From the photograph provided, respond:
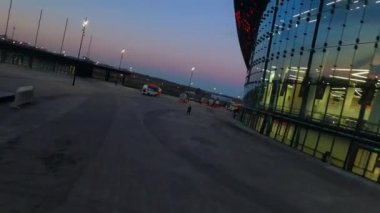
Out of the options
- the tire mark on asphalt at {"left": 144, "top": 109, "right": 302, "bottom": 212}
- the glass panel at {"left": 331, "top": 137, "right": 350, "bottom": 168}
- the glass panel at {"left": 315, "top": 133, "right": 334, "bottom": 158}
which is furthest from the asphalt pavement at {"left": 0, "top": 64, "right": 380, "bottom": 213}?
the glass panel at {"left": 315, "top": 133, "right": 334, "bottom": 158}

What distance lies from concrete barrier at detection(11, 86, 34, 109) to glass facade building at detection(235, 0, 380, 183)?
18797 millimetres

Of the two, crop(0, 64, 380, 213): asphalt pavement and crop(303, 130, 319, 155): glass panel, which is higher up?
crop(303, 130, 319, 155): glass panel

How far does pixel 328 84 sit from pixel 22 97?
2027cm

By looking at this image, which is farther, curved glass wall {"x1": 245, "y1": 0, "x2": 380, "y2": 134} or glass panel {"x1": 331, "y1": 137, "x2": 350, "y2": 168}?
glass panel {"x1": 331, "y1": 137, "x2": 350, "y2": 168}

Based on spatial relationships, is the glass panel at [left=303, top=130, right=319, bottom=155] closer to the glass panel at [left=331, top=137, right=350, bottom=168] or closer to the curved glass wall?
the curved glass wall

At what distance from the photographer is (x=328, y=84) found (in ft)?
118

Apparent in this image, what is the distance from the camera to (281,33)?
5269 centimetres

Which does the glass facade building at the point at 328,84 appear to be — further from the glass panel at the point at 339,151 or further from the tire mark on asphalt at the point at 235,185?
the tire mark on asphalt at the point at 235,185

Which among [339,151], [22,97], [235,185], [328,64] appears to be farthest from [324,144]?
[22,97]

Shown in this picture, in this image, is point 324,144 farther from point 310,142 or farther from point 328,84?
point 328,84

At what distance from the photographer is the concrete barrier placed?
27964 mm

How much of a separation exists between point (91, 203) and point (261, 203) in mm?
5647

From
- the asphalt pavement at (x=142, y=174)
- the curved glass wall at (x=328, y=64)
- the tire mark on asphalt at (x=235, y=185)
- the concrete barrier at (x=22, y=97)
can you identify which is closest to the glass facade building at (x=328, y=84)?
the curved glass wall at (x=328, y=64)

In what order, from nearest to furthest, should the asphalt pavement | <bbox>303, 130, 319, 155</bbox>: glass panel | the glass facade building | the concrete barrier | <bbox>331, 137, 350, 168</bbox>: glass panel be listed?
1. the asphalt pavement
2. the concrete barrier
3. the glass facade building
4. <bbox>331, 137, 350, 168</bbox>: glass panel
5. <bbox>303, 130, 319, 155</bbox>: glass panel
